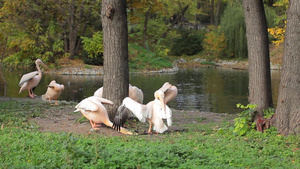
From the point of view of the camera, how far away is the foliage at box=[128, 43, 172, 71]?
3062 cm

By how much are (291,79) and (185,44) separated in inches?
1370

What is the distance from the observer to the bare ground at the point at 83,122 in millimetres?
8703

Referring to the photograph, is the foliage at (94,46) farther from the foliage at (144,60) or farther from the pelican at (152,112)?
the pelican at (152,112)

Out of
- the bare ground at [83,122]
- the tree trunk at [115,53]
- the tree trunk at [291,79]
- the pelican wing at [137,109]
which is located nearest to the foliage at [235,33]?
the bare ground at [83,122]

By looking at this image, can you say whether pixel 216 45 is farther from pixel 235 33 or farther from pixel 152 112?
pixel 152 112

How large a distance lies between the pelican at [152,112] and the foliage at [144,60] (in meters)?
21.3

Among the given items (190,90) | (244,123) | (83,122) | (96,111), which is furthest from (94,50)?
(244,123)

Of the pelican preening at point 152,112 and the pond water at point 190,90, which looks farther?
the pond water at point 190,90

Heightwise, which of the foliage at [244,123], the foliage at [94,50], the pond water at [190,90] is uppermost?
the foliage at [94,50]

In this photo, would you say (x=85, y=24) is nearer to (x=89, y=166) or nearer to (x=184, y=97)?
(x=184, y=97)

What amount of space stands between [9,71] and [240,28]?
2134 centimetres

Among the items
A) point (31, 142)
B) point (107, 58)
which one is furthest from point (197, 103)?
point (31, 142)

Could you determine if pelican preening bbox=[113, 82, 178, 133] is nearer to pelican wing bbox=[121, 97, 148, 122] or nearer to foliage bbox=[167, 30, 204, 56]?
pelican wing bbox=[121, 97, 148, 122]

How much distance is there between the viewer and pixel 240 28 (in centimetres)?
3628
